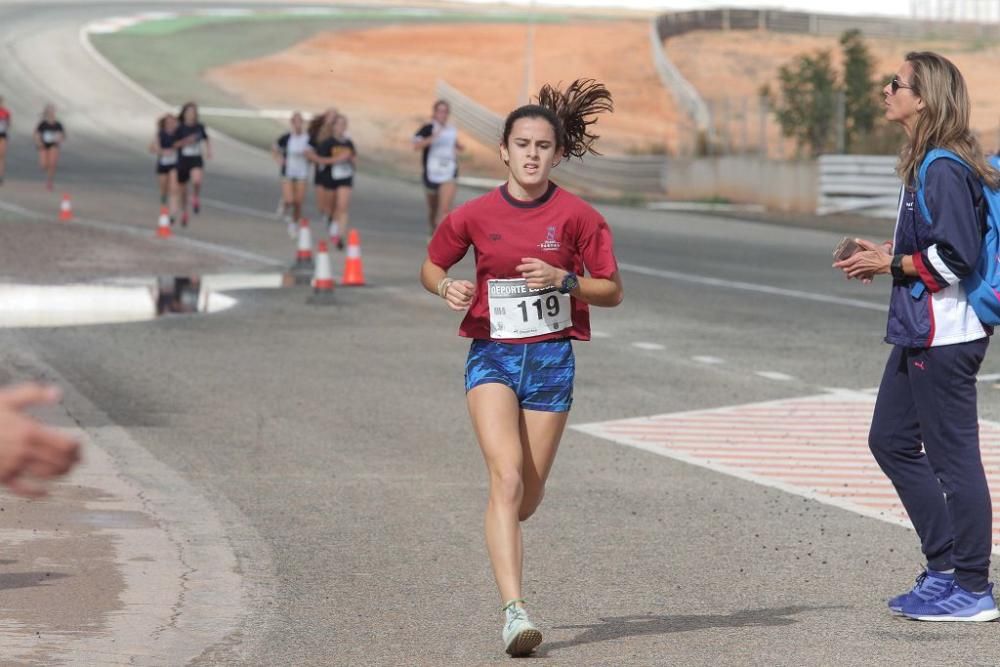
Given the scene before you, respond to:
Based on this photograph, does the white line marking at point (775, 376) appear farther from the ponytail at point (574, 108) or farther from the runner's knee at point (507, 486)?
the runner's knee at point (507, 486)

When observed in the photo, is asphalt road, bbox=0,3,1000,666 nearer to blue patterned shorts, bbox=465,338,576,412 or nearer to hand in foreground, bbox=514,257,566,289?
blue patterned shorts, bbox=465,338,576,412

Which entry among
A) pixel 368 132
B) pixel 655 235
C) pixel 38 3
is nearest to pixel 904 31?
pixel 368 132

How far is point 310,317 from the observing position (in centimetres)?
1792

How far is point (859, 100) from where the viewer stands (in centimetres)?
3981

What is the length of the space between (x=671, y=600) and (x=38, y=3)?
88.5 meters

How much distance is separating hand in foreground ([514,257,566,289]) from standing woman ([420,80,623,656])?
0.42 feet

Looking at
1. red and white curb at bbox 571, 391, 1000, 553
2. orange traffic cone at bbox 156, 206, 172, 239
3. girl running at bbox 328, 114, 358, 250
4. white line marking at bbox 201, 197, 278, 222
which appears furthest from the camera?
white line marking at bbox 201, 197, 278, 222

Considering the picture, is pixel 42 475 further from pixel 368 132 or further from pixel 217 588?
pixel 368 132

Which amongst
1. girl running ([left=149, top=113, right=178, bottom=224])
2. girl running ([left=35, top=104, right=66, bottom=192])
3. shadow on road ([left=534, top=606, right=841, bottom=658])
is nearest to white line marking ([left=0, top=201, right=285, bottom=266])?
girl running ([left=149, top=113, right=178, bottom=224])

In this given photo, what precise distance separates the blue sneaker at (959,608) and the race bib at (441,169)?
20.3 meters

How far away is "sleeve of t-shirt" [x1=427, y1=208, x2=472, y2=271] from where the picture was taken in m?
6.77

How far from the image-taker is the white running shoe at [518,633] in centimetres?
620

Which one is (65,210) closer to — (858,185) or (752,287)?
(752,287)

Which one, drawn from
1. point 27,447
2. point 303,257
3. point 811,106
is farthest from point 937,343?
point 811,106
